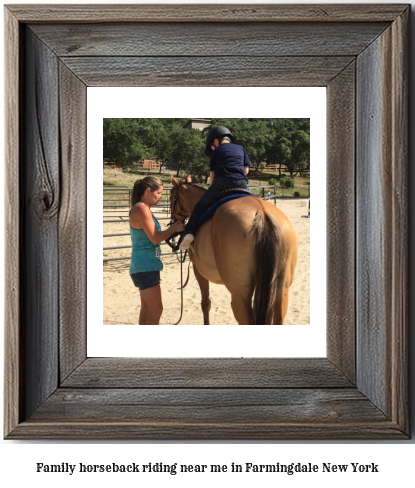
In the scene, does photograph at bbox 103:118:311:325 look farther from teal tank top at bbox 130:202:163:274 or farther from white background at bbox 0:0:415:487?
white background at bbox 0:0:415:487

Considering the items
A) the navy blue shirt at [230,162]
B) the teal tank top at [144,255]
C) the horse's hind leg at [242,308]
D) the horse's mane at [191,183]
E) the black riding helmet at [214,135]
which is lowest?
the horse's hind leg at [242,308]

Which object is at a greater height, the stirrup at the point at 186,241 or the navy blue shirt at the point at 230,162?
the navy blue shirt at the point at 230,162

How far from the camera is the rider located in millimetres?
1095

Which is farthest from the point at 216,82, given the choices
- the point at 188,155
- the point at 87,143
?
the point at 87,143

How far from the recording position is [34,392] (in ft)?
3.59

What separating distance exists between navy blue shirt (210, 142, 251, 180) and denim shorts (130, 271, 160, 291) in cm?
23

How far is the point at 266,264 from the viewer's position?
110 centimetres

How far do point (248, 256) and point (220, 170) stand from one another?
18 centimetres

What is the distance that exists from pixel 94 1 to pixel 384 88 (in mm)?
587

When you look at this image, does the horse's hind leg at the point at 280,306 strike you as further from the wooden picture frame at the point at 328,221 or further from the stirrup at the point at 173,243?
the stirrup at the point at 173,243

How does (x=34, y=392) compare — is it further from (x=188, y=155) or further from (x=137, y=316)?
(x=188, y=155)

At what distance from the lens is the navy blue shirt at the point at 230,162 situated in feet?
3.60
